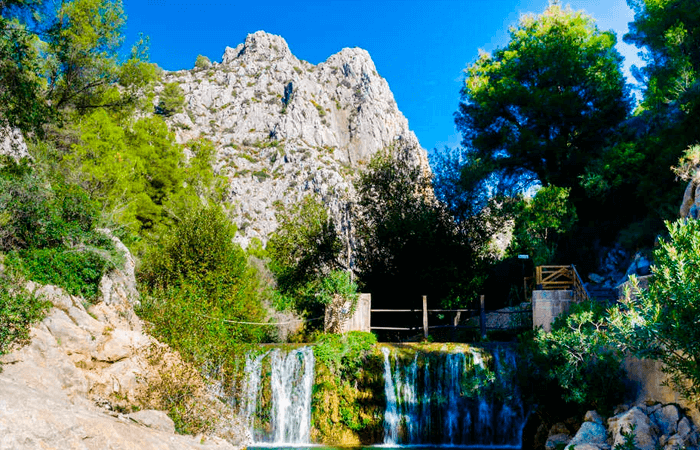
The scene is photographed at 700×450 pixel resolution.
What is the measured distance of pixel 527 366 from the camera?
11.8 metres

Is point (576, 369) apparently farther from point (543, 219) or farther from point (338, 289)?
point (543, 219)

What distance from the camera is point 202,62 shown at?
286 ft

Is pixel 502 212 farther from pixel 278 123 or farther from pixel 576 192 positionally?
pixel 278 123

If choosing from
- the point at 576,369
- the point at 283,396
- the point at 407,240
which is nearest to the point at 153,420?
the point at 283,396

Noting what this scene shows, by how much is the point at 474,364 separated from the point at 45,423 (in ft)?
34.7

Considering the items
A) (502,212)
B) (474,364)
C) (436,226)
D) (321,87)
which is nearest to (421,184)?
(436,226)

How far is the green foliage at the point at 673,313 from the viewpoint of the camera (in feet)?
23.0

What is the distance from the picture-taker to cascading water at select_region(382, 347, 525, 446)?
508 inches

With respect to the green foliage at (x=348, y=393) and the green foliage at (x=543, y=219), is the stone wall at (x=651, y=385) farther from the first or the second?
the green foliage at (x=543, y=219)

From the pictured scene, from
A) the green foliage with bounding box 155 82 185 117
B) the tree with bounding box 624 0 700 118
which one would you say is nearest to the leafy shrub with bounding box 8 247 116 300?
the tree with bounding box 624 0 700 118

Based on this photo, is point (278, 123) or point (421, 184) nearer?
point (421, 184)

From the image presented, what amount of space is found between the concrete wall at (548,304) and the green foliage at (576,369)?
2701 millimetres

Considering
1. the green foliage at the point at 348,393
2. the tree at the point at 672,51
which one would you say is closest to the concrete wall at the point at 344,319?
the green foliage at the point at 348,393

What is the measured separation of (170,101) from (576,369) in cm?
6536
